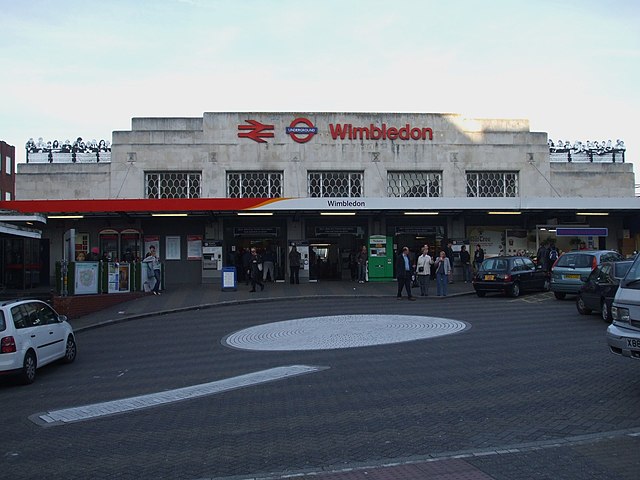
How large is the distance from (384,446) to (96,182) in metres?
25.6

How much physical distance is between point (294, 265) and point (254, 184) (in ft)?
16.9

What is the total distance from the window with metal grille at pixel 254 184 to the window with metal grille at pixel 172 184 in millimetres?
1585

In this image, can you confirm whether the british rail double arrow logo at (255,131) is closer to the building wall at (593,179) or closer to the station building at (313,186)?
the station building at (313,186)

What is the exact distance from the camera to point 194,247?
28.0 m

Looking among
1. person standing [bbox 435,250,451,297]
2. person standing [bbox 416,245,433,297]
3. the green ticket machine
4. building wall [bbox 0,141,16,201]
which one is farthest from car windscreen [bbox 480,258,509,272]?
building wall [bbox 0,141,16,201]

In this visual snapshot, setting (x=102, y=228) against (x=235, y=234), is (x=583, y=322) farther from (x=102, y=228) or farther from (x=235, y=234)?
(x=102, y=228)

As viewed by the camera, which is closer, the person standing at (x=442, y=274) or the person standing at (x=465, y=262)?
the person standing at (x=442, y=274)

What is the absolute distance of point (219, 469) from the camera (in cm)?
591

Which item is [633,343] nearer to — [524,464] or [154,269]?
[524,464]

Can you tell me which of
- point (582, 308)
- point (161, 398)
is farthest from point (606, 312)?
point (161, 398)

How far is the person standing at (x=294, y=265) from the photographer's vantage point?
26.3 meters

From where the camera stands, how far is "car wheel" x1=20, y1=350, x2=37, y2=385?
10820mm

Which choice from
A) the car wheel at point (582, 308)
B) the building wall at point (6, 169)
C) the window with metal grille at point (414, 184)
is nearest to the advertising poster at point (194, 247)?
the window with metal grille at point (414, 184)

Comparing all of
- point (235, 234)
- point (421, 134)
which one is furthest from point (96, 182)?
point (421, 134)
